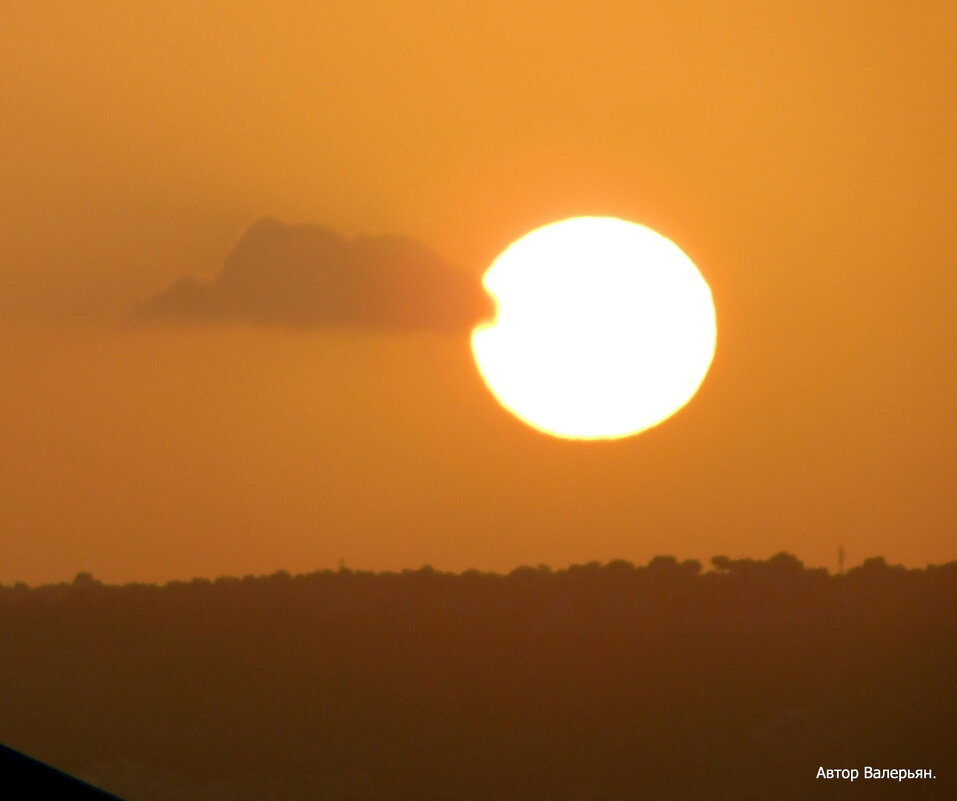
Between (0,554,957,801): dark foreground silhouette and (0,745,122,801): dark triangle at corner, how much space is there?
48816 millimetres

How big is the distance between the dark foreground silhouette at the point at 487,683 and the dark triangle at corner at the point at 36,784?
48816 mm

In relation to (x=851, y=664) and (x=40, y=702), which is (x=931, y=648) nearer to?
(x=851, y=664)

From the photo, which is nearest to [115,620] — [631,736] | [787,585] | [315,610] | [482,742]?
[315,610]

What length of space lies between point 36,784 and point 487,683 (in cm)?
5577

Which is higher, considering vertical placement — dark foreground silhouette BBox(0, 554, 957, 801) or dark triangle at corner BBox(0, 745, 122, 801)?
dark foreground silhouette BBox(0, 554, 957, 801)

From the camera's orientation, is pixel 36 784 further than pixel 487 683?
No

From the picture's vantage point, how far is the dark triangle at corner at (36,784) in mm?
2219

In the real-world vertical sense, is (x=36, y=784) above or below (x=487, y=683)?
below

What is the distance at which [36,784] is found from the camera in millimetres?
2246

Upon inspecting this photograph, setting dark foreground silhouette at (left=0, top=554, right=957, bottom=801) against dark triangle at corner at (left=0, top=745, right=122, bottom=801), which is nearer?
dark triangle at corner at (left=0, top=745, right=122, bottom=801)

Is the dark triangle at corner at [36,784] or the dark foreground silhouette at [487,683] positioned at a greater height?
the dark foreground silhouette at [487,683]

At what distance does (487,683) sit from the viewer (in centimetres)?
5650

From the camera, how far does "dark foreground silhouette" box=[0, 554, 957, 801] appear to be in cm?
5206

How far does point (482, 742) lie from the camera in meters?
53.9
